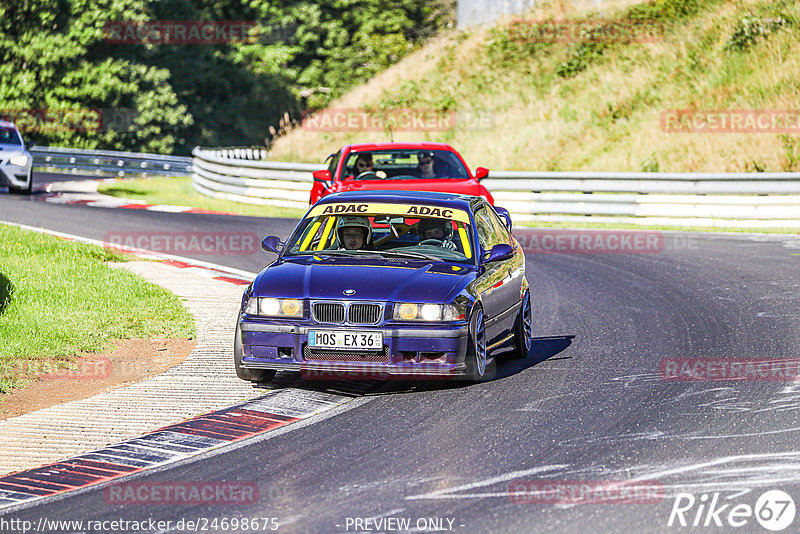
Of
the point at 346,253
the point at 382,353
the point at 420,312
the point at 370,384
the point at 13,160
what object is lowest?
the point at 370,384

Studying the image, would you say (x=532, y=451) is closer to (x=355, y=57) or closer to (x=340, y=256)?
(x=340, y=256)

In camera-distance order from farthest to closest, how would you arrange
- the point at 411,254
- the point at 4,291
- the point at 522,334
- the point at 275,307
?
1. the point at 4,291
2. the point at 522,334
3. the point at 411,254
4. the point at 275,307

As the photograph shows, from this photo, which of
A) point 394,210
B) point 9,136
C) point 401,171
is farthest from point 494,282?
point 9,136

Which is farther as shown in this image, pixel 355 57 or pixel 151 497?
pixel 355 57

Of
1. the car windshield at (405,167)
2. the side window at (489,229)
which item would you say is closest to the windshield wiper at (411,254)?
the side window at (489,229)

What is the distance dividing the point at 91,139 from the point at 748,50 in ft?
88.7

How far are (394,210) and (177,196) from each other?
21.5m

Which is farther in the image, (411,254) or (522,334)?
(522,334)

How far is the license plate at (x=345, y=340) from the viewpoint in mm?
8688

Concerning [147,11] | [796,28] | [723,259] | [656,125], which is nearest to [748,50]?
[796,28]

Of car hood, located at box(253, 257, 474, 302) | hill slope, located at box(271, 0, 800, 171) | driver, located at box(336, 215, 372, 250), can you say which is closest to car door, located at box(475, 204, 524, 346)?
car hood, located at box(253, 257, 474, 302)

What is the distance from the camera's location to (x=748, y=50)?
3291 centimetres

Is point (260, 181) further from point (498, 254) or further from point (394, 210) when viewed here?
point (498, 254)

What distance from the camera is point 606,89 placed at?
34.2 m
